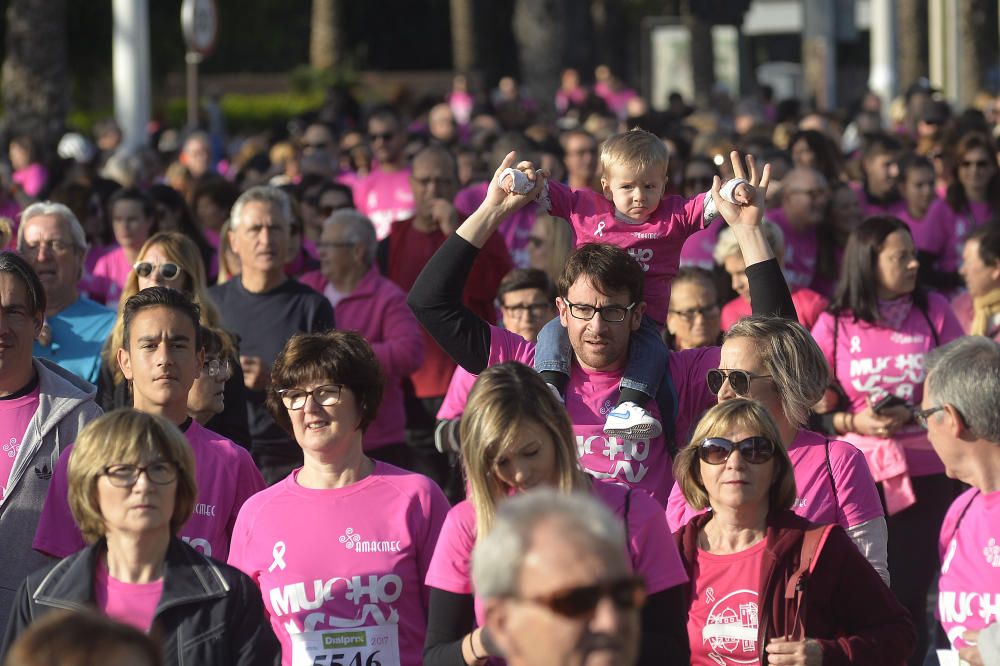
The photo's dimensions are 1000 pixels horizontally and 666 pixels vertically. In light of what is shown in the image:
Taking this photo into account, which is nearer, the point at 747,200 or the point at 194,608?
the point at 194,608

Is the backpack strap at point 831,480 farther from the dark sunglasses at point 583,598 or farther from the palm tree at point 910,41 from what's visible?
the palm tree at point 910,41

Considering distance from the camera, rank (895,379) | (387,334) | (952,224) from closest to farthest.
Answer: (895,379) → (387,334) → (952,224)

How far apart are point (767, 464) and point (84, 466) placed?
1.78 meters

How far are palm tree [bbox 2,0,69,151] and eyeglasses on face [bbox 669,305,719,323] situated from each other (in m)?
14.2

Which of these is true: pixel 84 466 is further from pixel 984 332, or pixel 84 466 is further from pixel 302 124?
pixel 302 124

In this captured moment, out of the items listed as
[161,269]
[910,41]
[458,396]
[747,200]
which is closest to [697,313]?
[458,396]

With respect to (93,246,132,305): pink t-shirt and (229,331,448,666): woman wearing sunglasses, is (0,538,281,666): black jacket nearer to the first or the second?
(229,331,448,666): woman wearing sunglasses

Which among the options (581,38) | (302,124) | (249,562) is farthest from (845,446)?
(581,38)

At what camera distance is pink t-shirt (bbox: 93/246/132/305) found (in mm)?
9508

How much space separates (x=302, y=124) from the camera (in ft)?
62.8

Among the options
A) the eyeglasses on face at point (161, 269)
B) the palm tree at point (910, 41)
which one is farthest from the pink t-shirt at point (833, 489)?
the palm tree at point (910, 41)

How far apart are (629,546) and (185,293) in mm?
2931

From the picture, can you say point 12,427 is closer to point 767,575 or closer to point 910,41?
point 767,575

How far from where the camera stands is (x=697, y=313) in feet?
26.0
